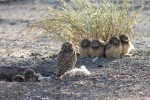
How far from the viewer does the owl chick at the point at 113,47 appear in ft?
39.9

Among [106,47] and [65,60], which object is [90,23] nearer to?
[106,47]

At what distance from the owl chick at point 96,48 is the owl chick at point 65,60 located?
1.99 m

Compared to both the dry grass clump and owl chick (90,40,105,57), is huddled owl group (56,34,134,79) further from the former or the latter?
the dry grass clump

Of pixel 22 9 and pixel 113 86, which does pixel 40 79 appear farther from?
pixel 22 9

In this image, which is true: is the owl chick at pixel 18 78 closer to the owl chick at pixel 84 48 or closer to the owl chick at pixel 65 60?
the owl chick at pixel 65 60

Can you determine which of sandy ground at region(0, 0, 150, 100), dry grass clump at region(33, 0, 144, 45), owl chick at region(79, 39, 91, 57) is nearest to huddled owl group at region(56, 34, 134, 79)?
owl chick at region(79, 39, 91, 57)

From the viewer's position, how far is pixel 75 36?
13.0 meters

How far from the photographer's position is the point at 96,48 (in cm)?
1225

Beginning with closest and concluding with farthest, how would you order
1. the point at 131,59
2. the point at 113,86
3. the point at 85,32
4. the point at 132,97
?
1. the point at 132,97
2. the point at 113,86
3. the point at 131,59
4. the point at 85,32

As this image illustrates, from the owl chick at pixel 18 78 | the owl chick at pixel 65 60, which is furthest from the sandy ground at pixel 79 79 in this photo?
the owl chick at pixel 18 78

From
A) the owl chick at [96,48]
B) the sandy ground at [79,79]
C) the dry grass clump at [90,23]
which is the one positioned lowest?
the sandy ground at [79,79]

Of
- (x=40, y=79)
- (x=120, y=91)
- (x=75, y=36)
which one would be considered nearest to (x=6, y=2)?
(x=75, y=36)

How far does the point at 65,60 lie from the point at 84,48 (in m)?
2.38

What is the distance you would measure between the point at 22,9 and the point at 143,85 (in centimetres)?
1422
